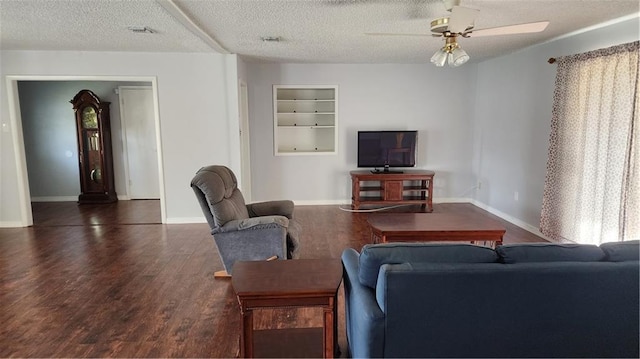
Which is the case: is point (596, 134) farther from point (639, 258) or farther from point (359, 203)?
point (359, 203)

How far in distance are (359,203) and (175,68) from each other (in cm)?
321

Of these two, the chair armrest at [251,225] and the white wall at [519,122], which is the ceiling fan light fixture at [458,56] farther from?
the chair armrest at [251,225]

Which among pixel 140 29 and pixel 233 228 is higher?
pixel 140 29

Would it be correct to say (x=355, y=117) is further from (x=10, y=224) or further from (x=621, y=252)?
(x=10, y=224)

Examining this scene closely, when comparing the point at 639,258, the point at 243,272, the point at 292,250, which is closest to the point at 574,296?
the point at 639,258

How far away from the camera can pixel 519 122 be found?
492 centimetres

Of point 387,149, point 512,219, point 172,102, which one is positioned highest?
point 172,102

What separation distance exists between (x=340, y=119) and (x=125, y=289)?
13.3 feet

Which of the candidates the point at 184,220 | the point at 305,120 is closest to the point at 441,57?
the point at 305,120

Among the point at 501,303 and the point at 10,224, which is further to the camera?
the point at 10,224

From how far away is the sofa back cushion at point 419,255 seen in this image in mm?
1719

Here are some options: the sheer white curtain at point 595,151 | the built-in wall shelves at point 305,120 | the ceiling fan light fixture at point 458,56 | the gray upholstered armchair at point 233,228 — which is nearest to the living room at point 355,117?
the built-in wall shelves at point 305,120

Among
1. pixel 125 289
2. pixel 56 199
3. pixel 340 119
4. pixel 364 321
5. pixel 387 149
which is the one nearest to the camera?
pixel 364 321

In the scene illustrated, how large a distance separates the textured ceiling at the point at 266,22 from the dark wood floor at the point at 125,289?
2.23 m
